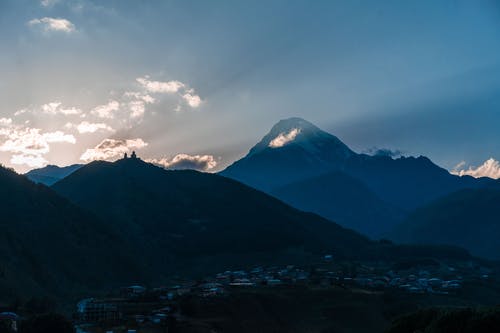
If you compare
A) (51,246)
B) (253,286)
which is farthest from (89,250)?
(253,286)

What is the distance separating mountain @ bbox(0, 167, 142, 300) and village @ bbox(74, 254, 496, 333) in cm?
1274

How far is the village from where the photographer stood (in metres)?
99.9

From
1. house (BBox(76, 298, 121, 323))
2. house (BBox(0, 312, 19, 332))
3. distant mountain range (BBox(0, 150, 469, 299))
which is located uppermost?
distant mountain range (BBox(0, 150, 469, 299))

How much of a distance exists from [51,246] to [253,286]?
5288cm

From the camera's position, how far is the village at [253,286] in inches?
3932

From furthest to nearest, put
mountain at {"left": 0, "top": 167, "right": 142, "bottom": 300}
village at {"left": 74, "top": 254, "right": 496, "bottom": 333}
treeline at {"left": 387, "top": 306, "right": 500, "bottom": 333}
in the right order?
mountain at {"left": 0, "top": 167, "right": 142, "bottom": 300}
village at {"left": 74, "top": 254, "right": 496, "bottom": 333}
treeline at {"left": 387, "top": 306, "right": 500, "bottom": 333}

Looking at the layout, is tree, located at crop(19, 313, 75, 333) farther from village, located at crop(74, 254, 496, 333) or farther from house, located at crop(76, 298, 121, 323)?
house, located at crop(76, 298, 121, 323)

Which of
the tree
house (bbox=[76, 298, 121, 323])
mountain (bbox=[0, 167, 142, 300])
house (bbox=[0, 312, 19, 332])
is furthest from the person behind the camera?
mountain (bbox=[0, 167, 142, 300])

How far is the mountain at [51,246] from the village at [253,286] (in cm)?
1274

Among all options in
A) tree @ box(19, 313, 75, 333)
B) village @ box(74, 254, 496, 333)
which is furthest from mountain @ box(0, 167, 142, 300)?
tree @ box(19, 313, 75, 333)

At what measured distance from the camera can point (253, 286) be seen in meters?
127

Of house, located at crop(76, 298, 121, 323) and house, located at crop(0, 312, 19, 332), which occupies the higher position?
house, located at crop(0, 312, 19, 332)

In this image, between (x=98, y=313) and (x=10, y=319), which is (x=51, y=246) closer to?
(x=98, y=313)

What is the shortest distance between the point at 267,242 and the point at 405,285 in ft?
182
